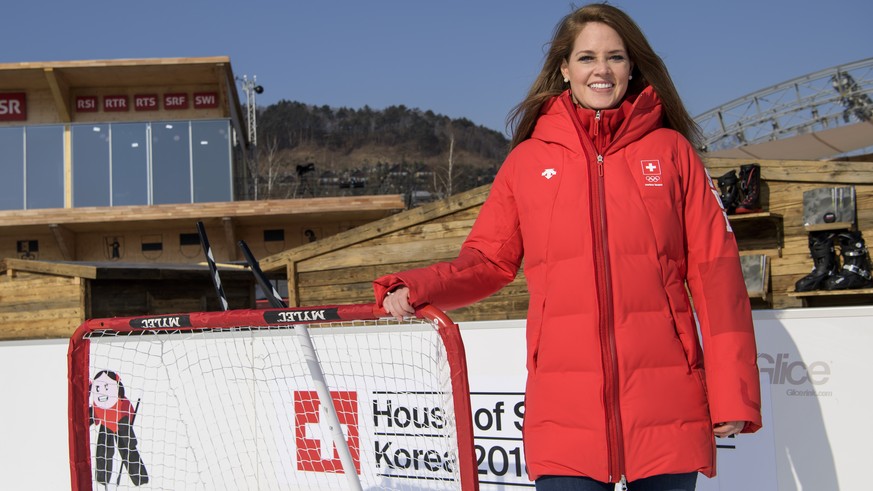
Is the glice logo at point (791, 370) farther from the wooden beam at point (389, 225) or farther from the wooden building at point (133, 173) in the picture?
the wooden building at point (133, 173)

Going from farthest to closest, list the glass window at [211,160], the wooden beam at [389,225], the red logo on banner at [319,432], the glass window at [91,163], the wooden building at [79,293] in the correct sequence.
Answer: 1. the glass window at [211,160]
2. the glass window at [91,163]
3. the wooden building at [79,293]
4. the wooden beam at [389,225]
5. the red logo on banner at [319,432]

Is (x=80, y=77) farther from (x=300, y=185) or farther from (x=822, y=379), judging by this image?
(x=822, y=379)

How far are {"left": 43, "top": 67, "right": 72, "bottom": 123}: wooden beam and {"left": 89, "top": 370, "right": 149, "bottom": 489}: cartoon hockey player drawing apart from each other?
74.2ft

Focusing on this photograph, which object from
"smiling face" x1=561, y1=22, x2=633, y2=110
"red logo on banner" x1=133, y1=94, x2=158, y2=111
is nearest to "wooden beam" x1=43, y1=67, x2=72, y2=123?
"red logo on banner" x1=133, y1=94, x2=158, y2=111

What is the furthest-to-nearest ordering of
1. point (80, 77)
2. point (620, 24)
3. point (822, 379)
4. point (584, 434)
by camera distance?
1. point (80, 77)
2. point (822, 379)
3. point (620, 24)
4. point (584, 434)

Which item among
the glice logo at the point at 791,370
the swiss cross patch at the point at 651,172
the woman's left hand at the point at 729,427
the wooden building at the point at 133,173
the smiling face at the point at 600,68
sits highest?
the wooden building at the point at 133,173

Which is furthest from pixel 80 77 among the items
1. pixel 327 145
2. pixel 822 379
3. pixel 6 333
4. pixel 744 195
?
pixel 327 145

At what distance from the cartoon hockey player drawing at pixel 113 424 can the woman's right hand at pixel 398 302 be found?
3.47 meters

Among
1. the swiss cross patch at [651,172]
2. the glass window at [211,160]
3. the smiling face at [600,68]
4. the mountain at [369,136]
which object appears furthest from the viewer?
the mountain at [369,136]

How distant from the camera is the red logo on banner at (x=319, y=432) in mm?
4992

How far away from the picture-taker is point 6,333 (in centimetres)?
1375

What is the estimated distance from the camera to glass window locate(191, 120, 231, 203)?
26.8m

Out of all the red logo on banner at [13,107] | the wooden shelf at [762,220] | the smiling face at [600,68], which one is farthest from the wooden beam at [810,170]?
the red logo on banner at [13,107]

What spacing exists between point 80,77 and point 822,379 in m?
26.0
